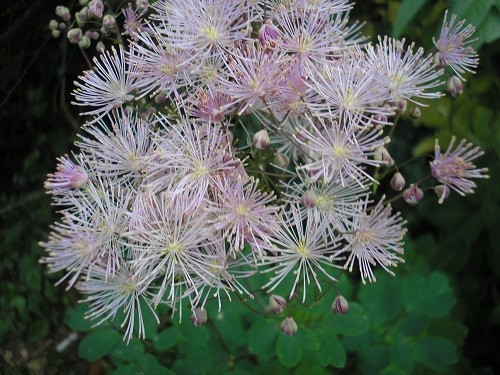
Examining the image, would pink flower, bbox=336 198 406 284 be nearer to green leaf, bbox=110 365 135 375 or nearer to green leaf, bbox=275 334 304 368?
green leaf, bbox=275 334 304 368

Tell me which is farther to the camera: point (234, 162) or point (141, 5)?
point (141, 5)

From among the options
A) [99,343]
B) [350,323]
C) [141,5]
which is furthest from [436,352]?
[141,5]

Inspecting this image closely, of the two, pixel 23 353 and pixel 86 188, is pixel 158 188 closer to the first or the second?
pixel 86 188

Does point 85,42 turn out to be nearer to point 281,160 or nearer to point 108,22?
point 108,22

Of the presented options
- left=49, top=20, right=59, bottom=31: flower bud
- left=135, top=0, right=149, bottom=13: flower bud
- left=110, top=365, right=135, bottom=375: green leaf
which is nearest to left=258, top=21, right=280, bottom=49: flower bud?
left=135, top=0, right=149, bottom=13: flower bud

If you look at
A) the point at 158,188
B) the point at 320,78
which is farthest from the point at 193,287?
the point at 320,78
